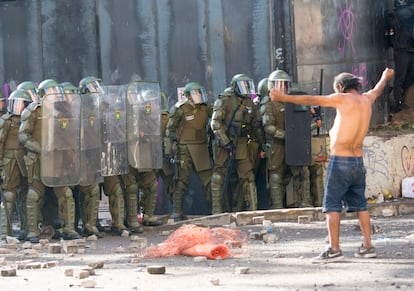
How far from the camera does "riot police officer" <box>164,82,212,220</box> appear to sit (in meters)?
16.0

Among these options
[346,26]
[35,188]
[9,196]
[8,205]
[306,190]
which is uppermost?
[346,26]

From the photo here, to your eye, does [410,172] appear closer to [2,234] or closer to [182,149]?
[182,149]

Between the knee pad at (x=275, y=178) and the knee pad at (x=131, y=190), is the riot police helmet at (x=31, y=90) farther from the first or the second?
the knee pad at (x=275, y=178)

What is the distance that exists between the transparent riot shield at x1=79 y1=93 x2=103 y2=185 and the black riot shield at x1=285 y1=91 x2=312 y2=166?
266 cm

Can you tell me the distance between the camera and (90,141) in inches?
571

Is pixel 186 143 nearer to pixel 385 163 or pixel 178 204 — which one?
pixel 178 204

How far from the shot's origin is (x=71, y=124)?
1425 cm

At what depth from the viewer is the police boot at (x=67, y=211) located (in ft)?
47.3

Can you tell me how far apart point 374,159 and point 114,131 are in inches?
157

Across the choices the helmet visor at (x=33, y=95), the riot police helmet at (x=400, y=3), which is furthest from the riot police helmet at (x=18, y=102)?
the riot police helmet at (x=400, y=3)

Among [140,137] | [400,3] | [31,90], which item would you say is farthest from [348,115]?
[400,3]

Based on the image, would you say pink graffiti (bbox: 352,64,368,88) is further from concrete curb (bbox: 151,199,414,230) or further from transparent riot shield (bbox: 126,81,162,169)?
transparent riot shield (bbox: 126,81,162,169)

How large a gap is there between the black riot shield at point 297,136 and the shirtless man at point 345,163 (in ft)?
16.0

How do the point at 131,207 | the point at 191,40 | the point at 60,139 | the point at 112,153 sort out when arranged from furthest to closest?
the point at 191,40 < the point at 131,207 < the point at 112,153 < the point at 60,139
